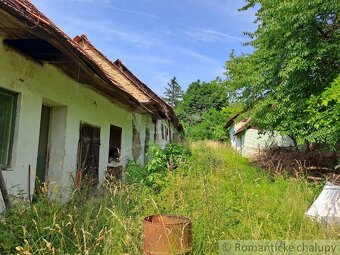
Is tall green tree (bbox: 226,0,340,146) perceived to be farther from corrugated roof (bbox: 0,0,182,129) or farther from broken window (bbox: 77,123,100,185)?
broken window (bbox: 77,123,100,185)

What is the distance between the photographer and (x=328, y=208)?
4.43m

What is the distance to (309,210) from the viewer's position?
4551 mm

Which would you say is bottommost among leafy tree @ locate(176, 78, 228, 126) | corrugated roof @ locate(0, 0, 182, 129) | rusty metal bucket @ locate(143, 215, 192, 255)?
rusty metal bucket @ locate(143, 215, 192, 255)

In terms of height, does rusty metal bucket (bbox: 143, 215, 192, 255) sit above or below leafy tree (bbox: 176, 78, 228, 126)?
below

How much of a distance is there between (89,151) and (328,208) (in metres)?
5.25

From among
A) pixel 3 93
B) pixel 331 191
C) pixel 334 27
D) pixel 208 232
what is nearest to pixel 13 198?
pixel 3 93

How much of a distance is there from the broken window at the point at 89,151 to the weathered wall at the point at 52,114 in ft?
0.59

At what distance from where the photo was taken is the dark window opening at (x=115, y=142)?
9787 millimetres

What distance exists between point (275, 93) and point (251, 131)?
15.2m

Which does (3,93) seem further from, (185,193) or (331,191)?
(331,191)

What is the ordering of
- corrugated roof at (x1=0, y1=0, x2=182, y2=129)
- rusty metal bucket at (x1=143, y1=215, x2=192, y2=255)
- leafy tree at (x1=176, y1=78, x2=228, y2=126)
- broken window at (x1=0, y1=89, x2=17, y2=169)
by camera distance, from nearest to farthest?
rusty metal bucket at (x1=143, y1=215, x2=192, y2=255) < corrugated roof at (x1=0, y1=0, x2=182, y2=129) < broken window at (x1=0, y1=89, x2=17, y2=169) < leafy tree at (x1=176, y1=78, x2=228, y2=126)

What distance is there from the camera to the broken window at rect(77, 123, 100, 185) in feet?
23.6

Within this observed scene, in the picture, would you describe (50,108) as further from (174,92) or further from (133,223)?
(174,92)

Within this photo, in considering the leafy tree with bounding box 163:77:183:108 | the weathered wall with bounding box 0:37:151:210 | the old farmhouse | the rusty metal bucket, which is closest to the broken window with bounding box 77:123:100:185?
the old farmhouse
